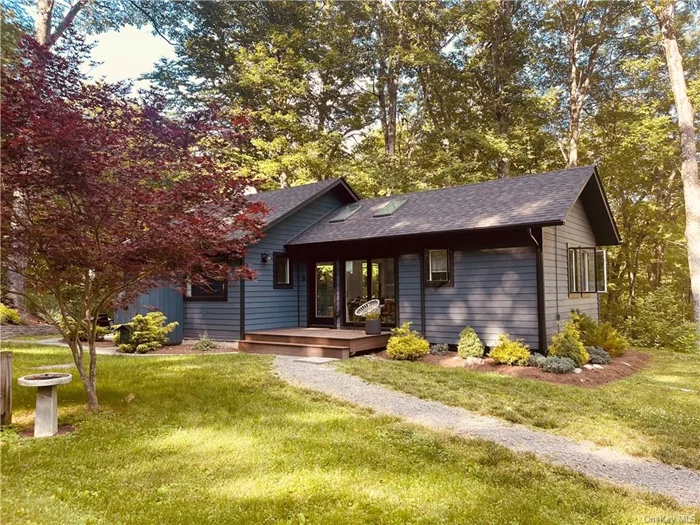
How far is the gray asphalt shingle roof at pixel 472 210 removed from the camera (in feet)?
31.0

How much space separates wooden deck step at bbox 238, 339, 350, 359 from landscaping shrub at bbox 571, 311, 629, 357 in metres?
5.34

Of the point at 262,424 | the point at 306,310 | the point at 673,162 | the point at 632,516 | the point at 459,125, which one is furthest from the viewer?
the point at 459,125

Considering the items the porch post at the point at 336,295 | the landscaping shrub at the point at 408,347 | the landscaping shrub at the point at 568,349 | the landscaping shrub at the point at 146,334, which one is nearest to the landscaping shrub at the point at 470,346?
the landscaping shrub at the point at 408,347

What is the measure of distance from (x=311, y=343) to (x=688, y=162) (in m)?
12.0

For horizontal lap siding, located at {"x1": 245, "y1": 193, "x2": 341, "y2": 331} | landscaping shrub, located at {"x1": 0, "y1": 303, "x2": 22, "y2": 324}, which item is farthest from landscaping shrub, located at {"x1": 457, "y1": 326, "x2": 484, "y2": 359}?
landscaping shrub, located at {"x1": 0, "y1": 303, "x2": 22, "y2": 324}

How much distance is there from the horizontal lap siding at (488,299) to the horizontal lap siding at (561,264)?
0.42 metres

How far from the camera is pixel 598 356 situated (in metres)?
9.31

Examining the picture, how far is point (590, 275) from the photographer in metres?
11.3

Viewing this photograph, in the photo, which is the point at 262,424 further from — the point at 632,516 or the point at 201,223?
the point at 632,516

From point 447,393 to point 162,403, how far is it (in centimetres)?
377

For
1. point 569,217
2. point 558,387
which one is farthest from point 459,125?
point 558,387

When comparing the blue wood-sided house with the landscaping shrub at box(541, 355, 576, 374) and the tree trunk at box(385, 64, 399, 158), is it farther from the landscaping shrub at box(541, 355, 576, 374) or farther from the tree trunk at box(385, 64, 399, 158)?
the tree trunk at box(385, 64, 399, 158)

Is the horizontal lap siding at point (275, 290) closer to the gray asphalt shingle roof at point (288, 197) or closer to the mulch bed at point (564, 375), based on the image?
the gray asphalt shingle roof at point (288, 197)

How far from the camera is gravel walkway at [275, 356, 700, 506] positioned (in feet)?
12.3
